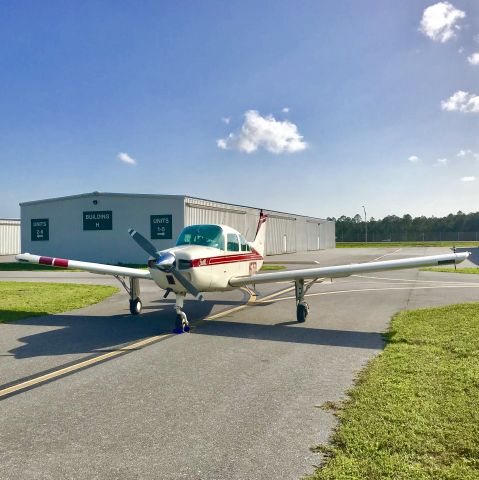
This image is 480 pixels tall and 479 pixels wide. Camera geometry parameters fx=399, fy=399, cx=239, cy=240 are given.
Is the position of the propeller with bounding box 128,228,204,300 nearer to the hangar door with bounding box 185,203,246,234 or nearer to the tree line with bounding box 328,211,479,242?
the hangar door with bounding box 185,203,246,234

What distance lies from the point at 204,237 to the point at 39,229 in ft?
114

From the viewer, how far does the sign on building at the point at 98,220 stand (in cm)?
3750

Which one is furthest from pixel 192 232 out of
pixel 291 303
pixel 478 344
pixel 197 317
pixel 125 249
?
pixel 125 249

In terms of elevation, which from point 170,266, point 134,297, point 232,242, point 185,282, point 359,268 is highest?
point 232,242

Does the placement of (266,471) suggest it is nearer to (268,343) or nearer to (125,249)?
(268,343)

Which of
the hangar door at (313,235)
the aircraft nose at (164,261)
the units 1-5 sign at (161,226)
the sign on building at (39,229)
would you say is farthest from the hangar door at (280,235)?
the aircraft nose at (164,261)

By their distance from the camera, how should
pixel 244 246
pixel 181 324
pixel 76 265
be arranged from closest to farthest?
pixel 181 324, pixel 76 265, pixel 244 246

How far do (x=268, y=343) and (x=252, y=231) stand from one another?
41.6 metres

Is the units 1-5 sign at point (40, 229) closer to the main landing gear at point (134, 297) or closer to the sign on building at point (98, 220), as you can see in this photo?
the sign on building at point (98, 220)

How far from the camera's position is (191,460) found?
407 cm

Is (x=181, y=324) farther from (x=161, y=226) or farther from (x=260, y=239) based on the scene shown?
(x=161, y=226)

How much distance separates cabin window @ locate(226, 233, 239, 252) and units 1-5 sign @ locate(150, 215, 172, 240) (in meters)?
23.8

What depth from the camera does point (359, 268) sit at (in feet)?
36.2

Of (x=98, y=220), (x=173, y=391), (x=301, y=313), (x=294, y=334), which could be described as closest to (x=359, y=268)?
(x=301, y=313)
